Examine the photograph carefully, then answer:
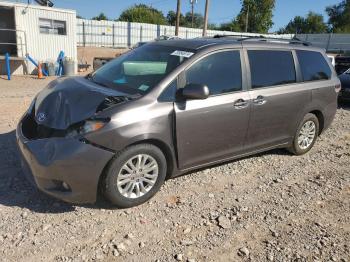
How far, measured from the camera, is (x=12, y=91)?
35.7 feet

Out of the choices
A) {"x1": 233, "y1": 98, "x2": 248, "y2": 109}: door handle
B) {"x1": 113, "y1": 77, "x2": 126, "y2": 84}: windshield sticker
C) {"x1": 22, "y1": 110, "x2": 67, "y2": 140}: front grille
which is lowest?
{"x1": 22, "y1": 110, "x2": 67, "y2": 140}: front grille

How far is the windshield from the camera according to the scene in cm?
400

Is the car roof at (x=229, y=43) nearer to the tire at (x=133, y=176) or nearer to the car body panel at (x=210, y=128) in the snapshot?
the car body panel at (x=210, y=128)

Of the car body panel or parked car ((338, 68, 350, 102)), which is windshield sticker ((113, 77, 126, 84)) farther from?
parked car ((338, 68, 350, 102))

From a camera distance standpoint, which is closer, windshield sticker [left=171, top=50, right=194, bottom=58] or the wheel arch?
windshield sticker [left=171, top=50, right=194, bottom=58]

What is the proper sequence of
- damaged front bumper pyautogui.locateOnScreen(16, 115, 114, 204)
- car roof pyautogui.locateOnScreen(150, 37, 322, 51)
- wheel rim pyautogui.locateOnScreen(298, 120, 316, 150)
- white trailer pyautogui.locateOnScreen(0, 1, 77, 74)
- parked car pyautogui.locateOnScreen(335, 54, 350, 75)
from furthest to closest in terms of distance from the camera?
white trailer pyautogui.locateOnScreen(0, 1, 77, 74) → parked car pyautogui.locateOnScreen(335, 54, 350, 75) → wheel rim pyautogui.locateOnScreen(298, 120, 316, 150) → car roof pyautogui.locateOnScreen(150, 37, 322, 51) → damaged front bumper pyautogui.locateOnScreen(16, 115, 114, 204)

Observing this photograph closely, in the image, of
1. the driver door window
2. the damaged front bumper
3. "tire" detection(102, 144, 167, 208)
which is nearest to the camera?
the damaged front bumper

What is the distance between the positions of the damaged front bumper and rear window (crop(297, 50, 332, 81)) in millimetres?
3432

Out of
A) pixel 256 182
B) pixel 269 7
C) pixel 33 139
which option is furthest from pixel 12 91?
pixel 269 7

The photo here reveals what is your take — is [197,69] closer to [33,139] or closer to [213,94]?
[213,94]

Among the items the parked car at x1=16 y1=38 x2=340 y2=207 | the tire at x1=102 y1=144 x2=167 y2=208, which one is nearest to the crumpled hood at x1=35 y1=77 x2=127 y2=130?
the parked car at x1=16 y1=38 x2=340 y2=207

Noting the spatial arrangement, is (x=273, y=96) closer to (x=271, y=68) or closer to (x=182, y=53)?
(x=271, y=68)

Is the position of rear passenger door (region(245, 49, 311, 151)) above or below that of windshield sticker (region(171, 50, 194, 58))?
below

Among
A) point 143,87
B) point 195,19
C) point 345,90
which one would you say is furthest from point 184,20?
point 143,87
